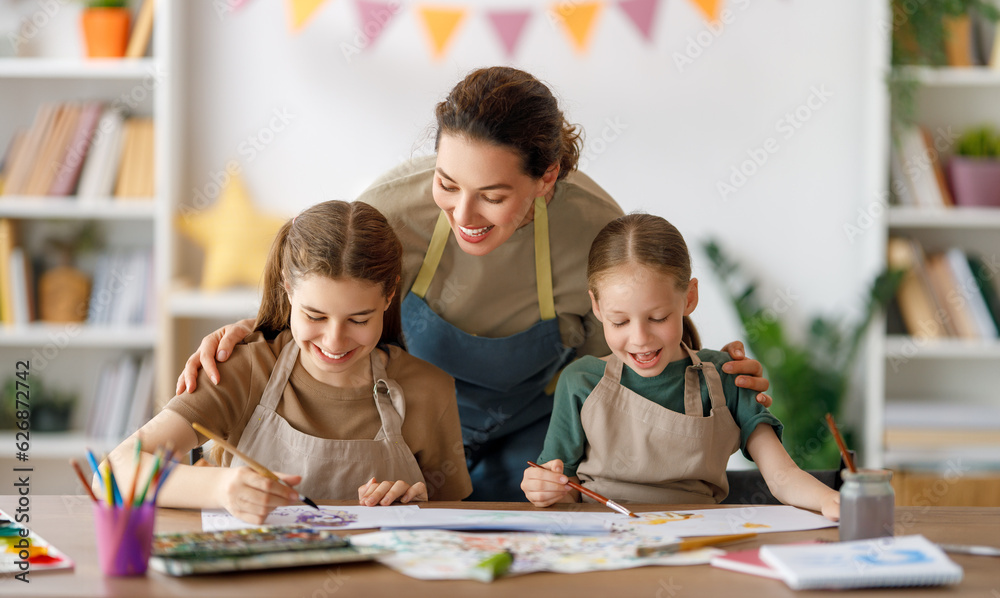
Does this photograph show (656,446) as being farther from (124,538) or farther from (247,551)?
(124,538)

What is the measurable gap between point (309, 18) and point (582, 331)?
5.75 feet

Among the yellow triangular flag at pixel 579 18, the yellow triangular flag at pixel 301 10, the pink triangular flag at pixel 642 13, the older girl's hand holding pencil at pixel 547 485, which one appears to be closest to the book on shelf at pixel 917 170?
the pink triangular flag at pixel 642 13

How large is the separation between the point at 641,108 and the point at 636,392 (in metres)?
1.76

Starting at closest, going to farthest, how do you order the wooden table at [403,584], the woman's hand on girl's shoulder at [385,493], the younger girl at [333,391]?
the wooden table at [403,584]
the woman's hand on girl's shoulder at [385,493]
the younger girl at [333,391]

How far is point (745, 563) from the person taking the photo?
0.97 m

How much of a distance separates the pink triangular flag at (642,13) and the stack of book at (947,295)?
1.02 metres

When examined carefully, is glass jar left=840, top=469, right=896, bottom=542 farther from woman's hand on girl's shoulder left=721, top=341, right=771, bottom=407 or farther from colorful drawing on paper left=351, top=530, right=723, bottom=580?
woman's hand on girl's shoulder left=721, top=341, right=771, bottom=407

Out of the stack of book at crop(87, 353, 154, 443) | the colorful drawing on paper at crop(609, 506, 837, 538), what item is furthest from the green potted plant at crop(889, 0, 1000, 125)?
the stack of book at crop(87, 353, 154, 443)

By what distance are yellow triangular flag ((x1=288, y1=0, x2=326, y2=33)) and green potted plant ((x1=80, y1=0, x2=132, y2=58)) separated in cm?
50

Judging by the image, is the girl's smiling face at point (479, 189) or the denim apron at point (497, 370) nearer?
the girl's smiling face at point (479, 189)

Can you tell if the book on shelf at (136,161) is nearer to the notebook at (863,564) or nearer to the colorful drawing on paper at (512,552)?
the colorful drawing on paper at (512,552)

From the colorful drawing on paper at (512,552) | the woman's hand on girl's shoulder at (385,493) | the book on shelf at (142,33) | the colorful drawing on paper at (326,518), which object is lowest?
the colorful drawing on paper at (512,552)

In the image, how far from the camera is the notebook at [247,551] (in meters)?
0.90

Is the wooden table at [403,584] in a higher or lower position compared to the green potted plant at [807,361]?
lower
